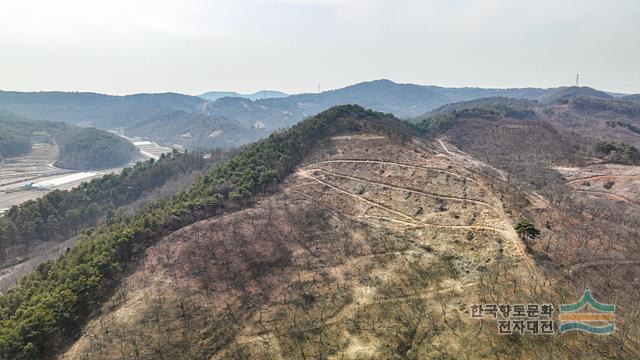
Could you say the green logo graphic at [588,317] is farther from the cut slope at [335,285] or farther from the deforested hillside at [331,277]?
the cut slope at [335,285]

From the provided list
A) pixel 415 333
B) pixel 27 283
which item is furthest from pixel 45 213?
pixel 415 333

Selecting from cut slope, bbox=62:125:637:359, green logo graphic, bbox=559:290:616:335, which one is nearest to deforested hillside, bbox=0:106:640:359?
cut slope, bbox=62:125:637:359

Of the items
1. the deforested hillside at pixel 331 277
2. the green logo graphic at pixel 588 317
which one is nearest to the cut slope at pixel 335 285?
the deforested hillside at pixel 331 277

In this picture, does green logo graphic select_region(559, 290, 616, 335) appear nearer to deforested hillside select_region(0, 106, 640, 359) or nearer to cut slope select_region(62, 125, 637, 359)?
deforested hillside select_region(0, 106, 640, 359)

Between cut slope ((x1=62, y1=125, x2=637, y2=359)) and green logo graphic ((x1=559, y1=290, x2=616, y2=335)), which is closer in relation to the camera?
green logo graphic ((x1=559, y1=290, x2=616, y2=335))

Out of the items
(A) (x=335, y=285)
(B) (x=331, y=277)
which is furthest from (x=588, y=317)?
(B) (x=331, y=277)

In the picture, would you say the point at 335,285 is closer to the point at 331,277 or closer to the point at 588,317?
the point at 331,277
